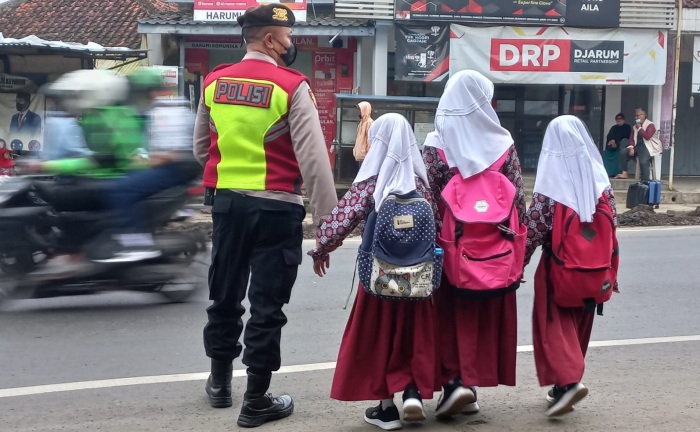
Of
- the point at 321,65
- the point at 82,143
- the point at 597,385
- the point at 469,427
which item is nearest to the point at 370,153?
the point at 469,427

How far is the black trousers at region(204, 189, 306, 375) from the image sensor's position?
14.0 feet

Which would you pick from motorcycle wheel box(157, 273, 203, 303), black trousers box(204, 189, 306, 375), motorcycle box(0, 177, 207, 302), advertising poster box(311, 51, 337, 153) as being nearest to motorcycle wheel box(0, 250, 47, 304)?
motorcycle box(0, 177, 207, 302)

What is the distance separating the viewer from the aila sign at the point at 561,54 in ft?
59.2

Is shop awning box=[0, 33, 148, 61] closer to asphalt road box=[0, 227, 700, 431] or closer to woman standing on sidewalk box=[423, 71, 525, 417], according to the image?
asphalt road box=[0, 227, 700, 431]

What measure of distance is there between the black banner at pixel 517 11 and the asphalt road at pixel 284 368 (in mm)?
10286

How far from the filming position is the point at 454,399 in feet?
14.3

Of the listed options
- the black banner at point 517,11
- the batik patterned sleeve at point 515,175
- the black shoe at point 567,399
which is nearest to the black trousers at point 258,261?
the batik patterned sleeve at point 515,175

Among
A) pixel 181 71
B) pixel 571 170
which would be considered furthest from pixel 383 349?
pixel 181 71

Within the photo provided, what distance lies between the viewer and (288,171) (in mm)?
4332

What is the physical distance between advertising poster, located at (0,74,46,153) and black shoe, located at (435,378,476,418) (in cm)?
1394

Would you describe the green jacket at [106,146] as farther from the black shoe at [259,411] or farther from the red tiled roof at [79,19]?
the red tiled roof at [79,19]

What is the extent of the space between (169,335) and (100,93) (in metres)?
2.02

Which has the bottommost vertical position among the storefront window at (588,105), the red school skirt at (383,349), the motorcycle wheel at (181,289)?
the motorcycle wheel at (181,289)

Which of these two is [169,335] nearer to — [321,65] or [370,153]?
[370,153]
